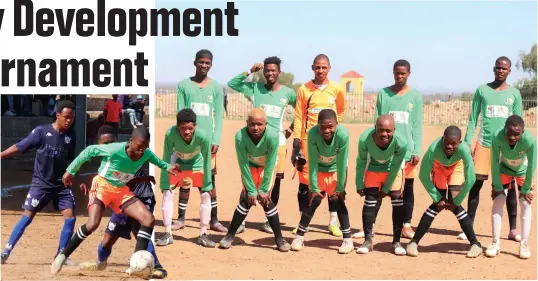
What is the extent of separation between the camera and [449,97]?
47.2m

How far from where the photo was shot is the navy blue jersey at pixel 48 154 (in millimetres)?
9148

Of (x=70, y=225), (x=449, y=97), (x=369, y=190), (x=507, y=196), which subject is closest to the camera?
(x=70, y=225)

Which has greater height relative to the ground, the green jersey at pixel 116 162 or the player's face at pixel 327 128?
the player's face at pixel 327 128

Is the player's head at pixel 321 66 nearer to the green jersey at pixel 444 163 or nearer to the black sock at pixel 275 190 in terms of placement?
the black sock at pixel 275 190

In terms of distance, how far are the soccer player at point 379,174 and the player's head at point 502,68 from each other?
1.69m

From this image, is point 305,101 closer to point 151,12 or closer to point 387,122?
point 387,122

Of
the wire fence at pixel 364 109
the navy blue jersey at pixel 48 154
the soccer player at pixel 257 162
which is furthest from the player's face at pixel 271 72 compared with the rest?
the wire fence at pixel 364 109

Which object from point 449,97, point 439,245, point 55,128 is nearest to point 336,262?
point 439,245

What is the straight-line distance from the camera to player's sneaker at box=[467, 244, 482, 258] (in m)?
9.61

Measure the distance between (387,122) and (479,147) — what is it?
79.9 inches

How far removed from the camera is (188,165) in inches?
394

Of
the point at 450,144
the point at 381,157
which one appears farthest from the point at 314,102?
the point at 450,144

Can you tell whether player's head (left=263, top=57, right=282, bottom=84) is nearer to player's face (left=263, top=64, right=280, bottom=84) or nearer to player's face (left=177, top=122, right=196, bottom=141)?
player's face (left=263, top=64, right=280, bottom=84)

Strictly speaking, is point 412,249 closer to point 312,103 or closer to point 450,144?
point 450,144
